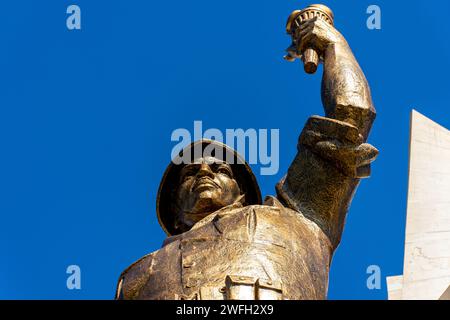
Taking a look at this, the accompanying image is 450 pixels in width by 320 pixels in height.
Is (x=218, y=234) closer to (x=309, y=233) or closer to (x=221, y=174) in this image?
(x=309, y=233)

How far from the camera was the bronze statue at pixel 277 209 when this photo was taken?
10.2 metres

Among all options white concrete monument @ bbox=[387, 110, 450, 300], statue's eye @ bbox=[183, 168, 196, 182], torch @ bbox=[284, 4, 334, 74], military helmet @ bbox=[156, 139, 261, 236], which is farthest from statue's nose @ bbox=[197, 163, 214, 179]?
white concrete monument @ bbox=[387, 110, 450, 300]

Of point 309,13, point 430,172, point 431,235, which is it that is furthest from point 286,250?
point 430,172

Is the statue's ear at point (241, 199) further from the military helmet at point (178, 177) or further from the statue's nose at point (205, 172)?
the statue's nose at point (205, 172)

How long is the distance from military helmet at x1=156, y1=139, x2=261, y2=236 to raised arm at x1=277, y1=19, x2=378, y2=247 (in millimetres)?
985

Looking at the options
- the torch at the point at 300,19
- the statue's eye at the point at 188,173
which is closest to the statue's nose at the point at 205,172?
the statue's eye at the point at 188,173

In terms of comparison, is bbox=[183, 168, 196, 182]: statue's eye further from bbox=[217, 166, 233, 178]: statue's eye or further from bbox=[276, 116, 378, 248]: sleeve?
bbox=[276, 116, 378, 248]: sleeve

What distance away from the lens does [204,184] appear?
12.3 metres

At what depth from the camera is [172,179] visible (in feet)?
42.9

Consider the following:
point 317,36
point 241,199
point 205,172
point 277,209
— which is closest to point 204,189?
point 205,172

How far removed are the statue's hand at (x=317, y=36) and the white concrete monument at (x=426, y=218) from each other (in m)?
3.27

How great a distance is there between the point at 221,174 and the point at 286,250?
7.29ft

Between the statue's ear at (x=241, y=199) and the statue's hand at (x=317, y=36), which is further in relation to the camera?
the statue's hand at (x=317, y=36)

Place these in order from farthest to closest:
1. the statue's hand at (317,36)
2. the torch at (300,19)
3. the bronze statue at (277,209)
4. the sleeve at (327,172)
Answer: the torch at (300,19), the statue's hand at (317,36), the sleeve at (327,172), the bronze statue at (277,209)
